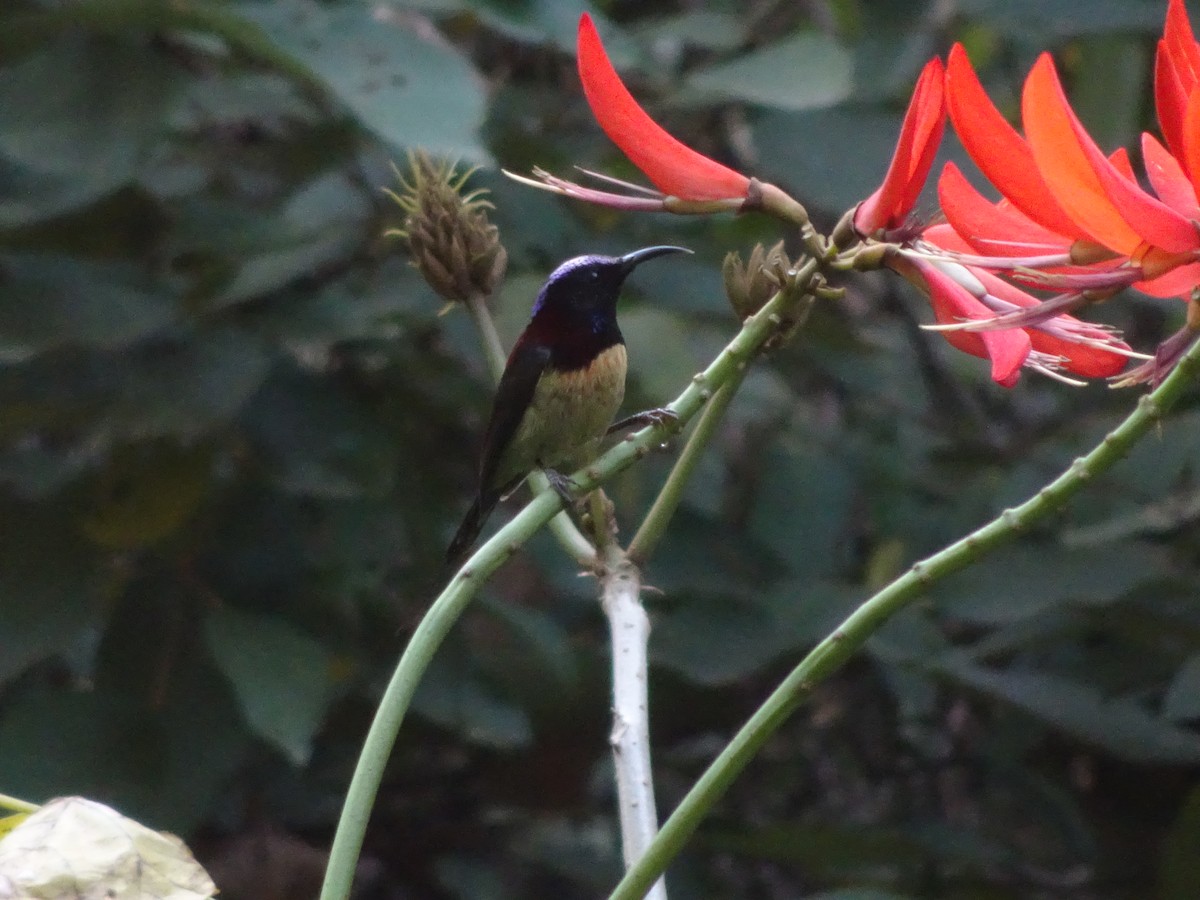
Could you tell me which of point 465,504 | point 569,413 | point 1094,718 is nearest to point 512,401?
point 569,413

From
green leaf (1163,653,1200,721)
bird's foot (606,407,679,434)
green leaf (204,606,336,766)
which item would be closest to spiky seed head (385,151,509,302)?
bird's foot (606,407,679,434)

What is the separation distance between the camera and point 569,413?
1.40m

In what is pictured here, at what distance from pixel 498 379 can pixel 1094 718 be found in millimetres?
1046

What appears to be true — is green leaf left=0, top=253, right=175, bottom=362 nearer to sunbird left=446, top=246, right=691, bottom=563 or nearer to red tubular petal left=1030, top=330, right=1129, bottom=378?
sunbird left=446, top=246, right=691, bottom=563

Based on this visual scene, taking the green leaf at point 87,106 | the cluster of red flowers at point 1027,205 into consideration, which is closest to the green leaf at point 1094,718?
the cluster of red flowers at point 1027,205

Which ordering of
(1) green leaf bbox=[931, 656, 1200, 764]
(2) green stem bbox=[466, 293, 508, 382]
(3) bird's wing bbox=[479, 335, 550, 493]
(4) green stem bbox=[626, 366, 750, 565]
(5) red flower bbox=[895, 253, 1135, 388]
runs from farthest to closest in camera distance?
(1) green leaf bbox=[931, 656, 1200, 764]
(3) bird's wing bbox=[479, 335, 550, 493]
(2) green stem bbox=[466, 293, 508, 382]
(4) green stem bbox=[626, 366, 750, 565]
(5) red flower bbox=[895, 253, 1135, 388]

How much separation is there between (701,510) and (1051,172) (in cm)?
121

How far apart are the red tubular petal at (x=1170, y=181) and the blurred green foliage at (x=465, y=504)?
75cm

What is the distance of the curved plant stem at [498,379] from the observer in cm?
87

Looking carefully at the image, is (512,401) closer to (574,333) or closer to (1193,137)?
(574,333)

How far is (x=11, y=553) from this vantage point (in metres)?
1.50

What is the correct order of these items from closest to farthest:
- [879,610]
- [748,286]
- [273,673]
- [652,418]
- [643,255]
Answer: [879,610] < [748,286] < [652,418] < [643,255] < [273,673]

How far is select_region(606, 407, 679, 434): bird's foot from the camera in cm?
69

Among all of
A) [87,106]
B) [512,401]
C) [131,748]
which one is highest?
[87,106]
